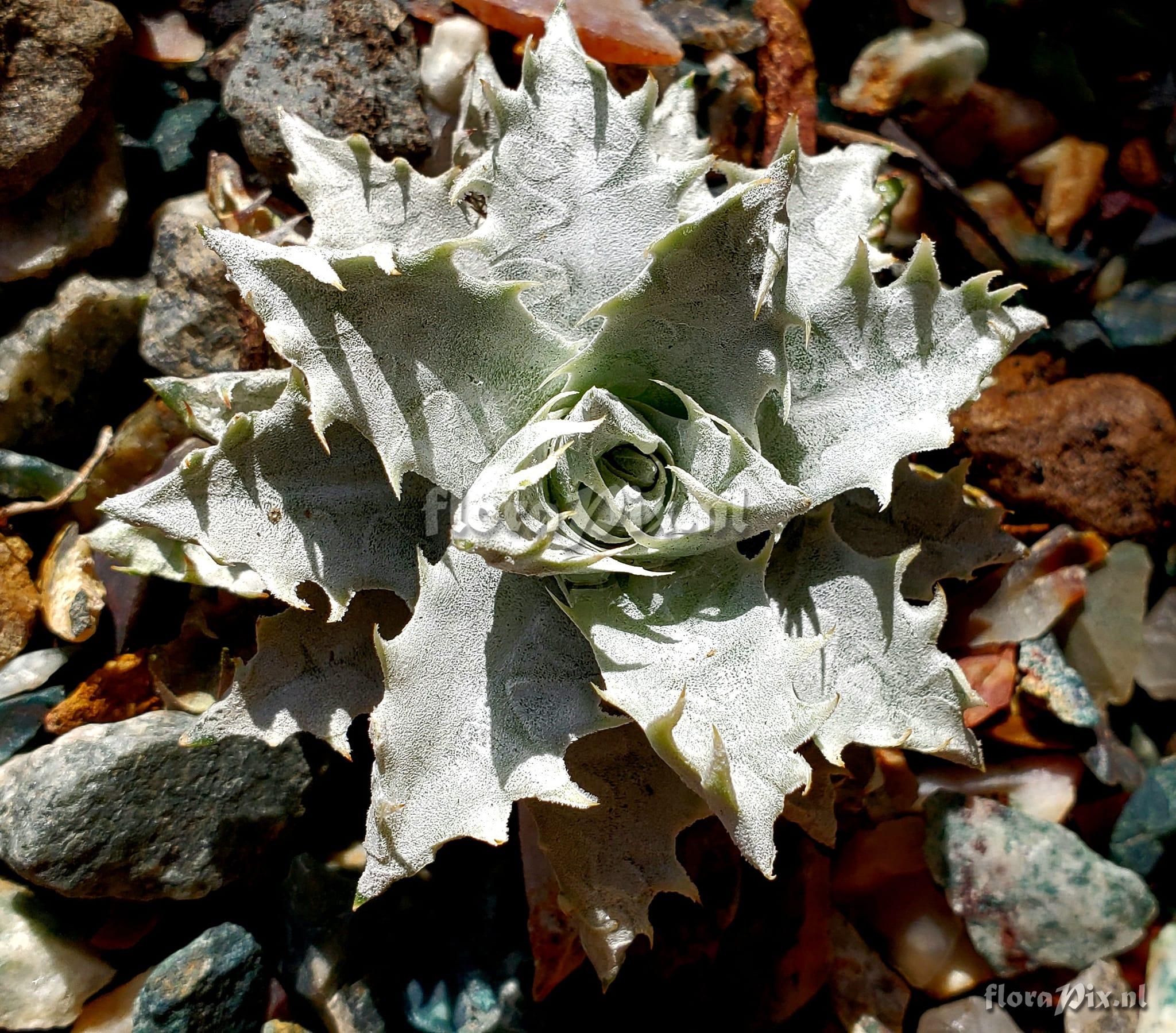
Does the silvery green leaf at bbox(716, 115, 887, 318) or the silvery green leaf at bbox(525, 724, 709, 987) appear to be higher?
the silvery green leaf at bbox(716, 115, 887, 318)

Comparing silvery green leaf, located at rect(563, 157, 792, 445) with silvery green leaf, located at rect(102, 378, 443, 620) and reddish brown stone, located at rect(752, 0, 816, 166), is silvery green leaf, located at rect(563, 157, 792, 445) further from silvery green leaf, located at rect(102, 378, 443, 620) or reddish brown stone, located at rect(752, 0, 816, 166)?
reddish brown stone, located at rect(752, 0, 816, 166)

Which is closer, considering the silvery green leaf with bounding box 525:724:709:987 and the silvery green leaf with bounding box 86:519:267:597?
the silvery green leaf with bounding box 525:724:709:987

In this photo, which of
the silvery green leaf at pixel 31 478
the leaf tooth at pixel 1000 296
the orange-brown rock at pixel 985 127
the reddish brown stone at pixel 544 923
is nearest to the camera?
the leaf tooth at pixel 1000 296

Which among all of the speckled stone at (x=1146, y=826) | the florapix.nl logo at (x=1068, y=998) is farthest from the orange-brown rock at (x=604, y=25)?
the florapix.nl logo at (x=1068, y=998)

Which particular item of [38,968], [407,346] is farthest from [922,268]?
[38,968]

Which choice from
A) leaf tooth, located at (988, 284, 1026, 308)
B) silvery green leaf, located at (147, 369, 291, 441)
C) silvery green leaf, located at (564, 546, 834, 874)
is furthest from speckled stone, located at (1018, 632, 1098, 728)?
silvery green leaf, located at (147, 369, 291, 441)

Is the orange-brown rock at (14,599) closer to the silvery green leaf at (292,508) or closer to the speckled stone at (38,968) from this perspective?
the speckled stone at (38,968)

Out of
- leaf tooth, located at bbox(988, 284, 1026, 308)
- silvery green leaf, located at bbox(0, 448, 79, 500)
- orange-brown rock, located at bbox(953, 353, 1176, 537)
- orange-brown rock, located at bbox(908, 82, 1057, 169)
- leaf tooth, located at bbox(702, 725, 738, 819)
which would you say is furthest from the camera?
orange-brown rock, located at bbox(908, 82, 1057, 169)

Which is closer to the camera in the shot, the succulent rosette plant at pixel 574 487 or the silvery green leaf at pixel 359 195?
the succulent rosette plant at pixel 574 487

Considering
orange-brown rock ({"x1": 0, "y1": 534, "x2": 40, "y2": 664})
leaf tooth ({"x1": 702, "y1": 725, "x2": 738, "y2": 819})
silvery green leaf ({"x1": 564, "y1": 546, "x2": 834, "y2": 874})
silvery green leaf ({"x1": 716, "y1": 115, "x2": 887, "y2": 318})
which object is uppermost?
silvery green leaf ({"x1": 716, "y1": 115, "x2": 887, "y2": 318})
